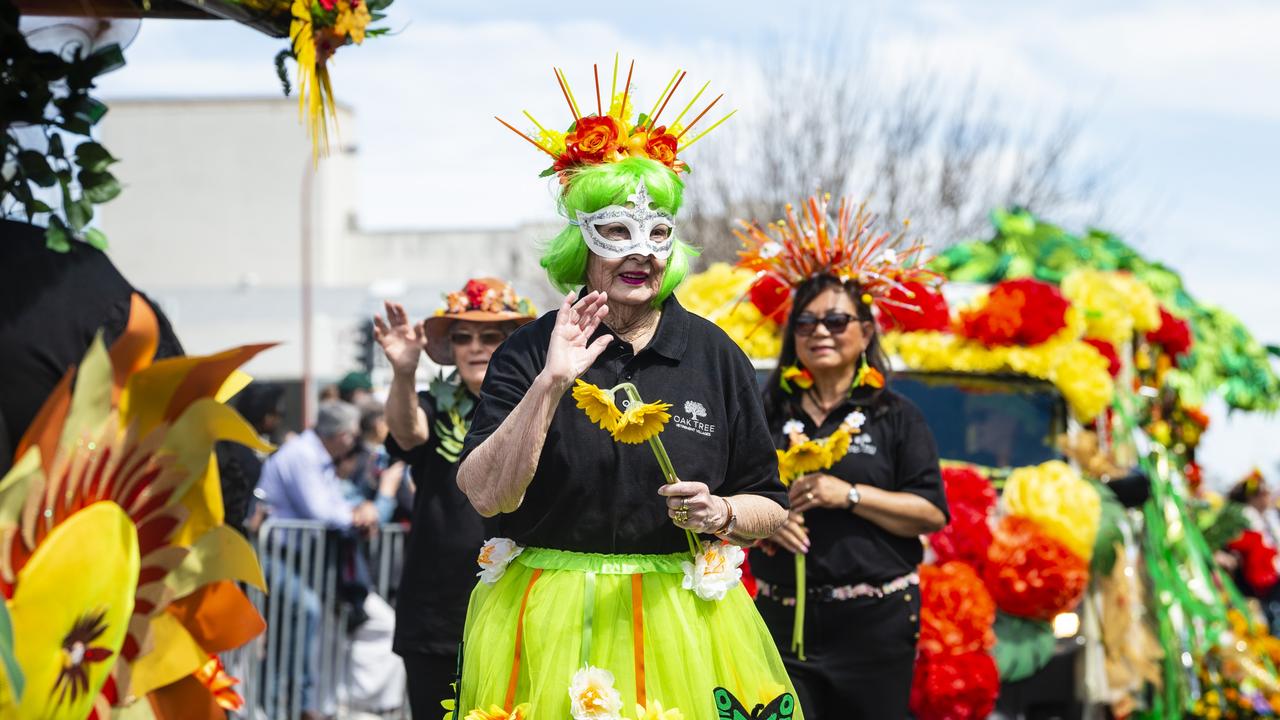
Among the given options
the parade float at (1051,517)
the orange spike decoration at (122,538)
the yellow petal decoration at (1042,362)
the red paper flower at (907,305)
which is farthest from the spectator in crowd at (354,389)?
the orange spike decoration at (122,538)

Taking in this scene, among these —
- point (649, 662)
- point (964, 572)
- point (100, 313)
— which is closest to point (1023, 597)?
point (964, 572)

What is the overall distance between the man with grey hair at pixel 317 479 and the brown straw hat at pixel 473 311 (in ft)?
11.1

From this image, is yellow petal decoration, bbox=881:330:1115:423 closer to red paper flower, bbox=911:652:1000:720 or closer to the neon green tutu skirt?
red paper flower, bbox=911:652:1000:720

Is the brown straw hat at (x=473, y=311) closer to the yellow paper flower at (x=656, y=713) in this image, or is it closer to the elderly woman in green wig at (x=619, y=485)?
the elderly woman in green wig at (x=619, y=485)

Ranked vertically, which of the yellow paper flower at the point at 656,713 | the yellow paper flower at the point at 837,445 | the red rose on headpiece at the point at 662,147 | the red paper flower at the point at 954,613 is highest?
the red rose on headpiece at the point at 662,147

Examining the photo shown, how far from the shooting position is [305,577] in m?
8.47

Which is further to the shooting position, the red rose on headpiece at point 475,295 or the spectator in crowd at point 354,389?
the spectator in crowd at point 354,389

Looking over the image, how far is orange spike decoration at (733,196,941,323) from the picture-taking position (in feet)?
17.6

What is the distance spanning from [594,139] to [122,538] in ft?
5.42

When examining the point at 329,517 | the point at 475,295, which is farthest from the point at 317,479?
the point at 475,295

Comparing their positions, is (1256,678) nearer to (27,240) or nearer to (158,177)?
(27,240)

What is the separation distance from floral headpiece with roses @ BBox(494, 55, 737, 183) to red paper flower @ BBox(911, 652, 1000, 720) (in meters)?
3.04

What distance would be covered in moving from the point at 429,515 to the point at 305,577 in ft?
13.0

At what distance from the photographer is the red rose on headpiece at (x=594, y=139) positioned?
140 inches
